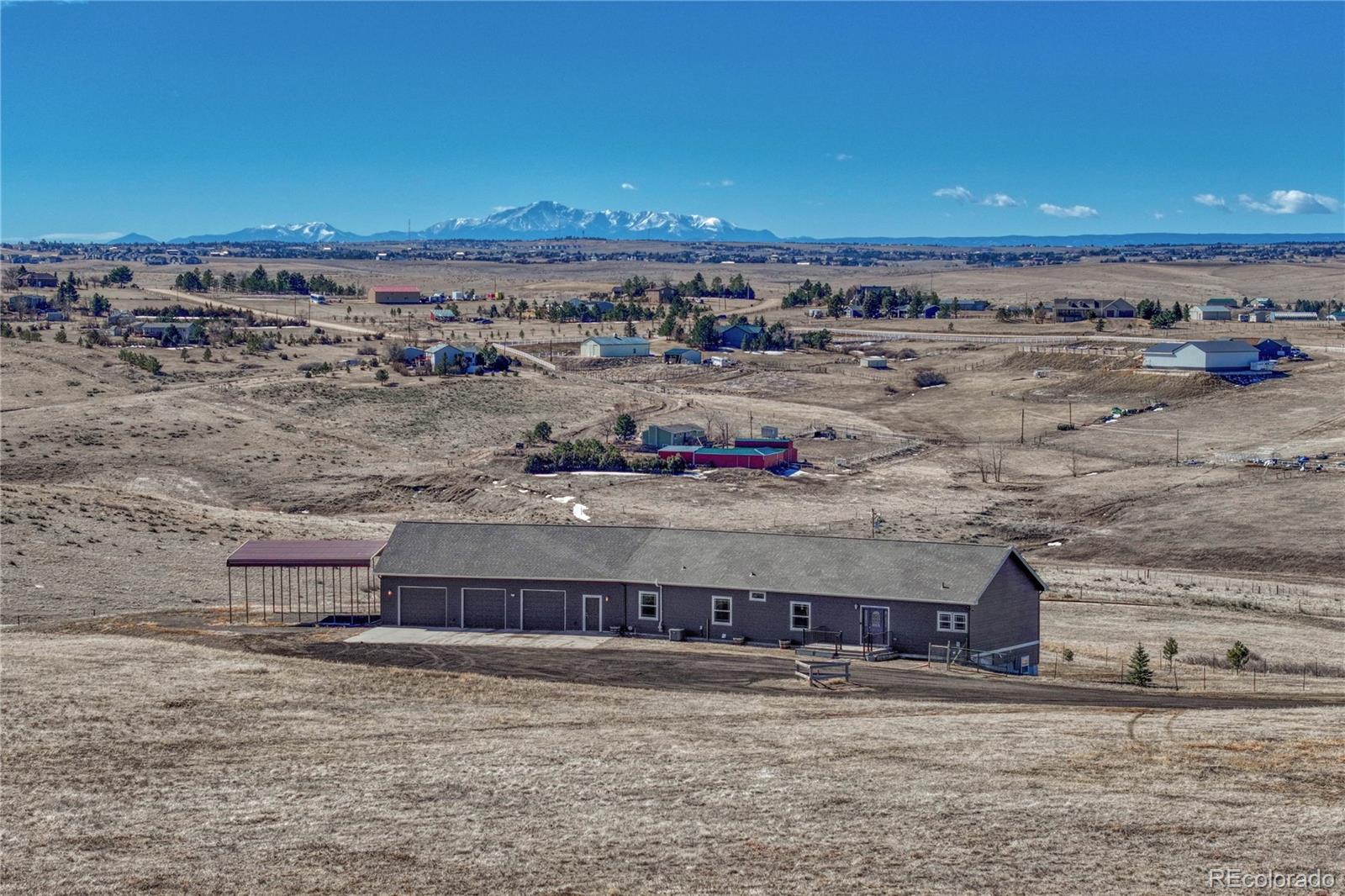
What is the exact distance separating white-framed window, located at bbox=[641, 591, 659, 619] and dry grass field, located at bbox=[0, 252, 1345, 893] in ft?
26.7

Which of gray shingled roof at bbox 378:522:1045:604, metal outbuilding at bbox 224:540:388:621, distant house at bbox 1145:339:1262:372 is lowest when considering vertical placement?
metal outbuilding at bbox 224:540:388:621

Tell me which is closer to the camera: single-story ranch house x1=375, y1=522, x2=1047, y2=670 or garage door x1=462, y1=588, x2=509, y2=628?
single-story ranch house x1=375, y1=522, x2=1047, y2=670

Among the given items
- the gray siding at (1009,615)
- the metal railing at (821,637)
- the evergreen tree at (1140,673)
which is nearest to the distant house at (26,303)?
the metal railing at (821,637)

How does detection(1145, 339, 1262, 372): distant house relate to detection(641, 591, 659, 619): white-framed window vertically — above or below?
above

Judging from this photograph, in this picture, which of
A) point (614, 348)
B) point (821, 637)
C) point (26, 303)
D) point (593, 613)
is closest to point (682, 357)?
point (614, 348)

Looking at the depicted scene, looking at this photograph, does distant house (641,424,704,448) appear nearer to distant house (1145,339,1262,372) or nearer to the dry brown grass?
distant house (1145,339,1262,372)

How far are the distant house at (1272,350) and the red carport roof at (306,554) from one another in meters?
87.6

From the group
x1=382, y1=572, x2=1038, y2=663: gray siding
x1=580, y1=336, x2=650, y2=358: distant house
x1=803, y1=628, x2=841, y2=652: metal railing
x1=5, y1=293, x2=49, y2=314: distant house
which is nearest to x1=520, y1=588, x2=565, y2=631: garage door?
x1=382, y1=572, x2=1038, y2=663: gray siding

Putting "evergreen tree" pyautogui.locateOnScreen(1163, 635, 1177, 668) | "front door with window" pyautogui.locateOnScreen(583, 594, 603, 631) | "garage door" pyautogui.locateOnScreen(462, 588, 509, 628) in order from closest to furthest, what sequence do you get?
"evergreen tree" pyautogui.locateOnScreen(1163, 635, 1177, 668) → "front door with window" pyautogui.locateOnScreen(583, 594, 603, 631) → "garage door" pyautogui.locateOnScreen(462, 588, 509, 628)

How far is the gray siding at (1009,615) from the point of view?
37719 millimetres

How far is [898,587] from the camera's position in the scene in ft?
126

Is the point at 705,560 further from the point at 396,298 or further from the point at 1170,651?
the point at 396,298

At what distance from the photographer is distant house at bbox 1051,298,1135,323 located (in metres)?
160

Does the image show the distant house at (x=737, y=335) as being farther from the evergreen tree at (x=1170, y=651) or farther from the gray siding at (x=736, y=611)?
the evergreen tree at (x=1170, y=651)
